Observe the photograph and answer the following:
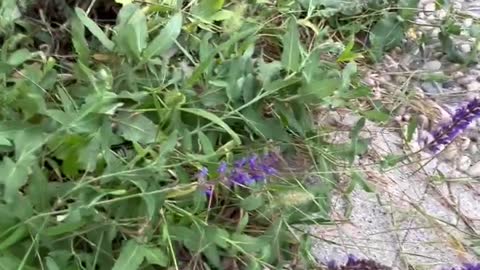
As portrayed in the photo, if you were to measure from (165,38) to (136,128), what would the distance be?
0.18 meters

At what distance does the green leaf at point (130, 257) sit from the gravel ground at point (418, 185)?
0.39 m

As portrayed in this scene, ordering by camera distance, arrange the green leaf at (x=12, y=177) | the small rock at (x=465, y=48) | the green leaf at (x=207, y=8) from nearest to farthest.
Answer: the green leaf at (x=12, y=177)
the green leaf at (x=207, y=8)
the small rock at (x=465, y=48)

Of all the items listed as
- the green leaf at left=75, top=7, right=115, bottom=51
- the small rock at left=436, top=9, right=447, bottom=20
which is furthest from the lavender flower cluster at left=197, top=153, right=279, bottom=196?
the small rock at left=436, top=9, right=447, bottom=20

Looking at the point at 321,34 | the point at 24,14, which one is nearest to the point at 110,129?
the point at 24,14

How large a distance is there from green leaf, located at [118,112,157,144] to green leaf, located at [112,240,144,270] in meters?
0.21

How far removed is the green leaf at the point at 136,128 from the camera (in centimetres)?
171

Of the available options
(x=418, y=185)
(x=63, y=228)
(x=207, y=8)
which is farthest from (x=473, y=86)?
(x=63, y=228)

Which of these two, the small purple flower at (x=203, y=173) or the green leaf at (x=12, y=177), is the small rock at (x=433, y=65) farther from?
the green leaf at (x=12, y=177)

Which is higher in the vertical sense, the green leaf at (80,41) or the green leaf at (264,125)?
the green leaf at (80,41)

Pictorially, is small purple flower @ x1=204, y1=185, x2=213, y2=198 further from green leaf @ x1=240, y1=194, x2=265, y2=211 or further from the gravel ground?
the gravel ground

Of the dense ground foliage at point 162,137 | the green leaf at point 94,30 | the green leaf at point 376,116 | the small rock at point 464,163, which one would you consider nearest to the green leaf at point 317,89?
the dense ground foliage at point 162,137

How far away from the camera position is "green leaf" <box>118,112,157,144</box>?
1715mm

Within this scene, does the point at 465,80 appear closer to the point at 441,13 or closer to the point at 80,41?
the point at 441,13

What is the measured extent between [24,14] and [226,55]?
1.37ft
